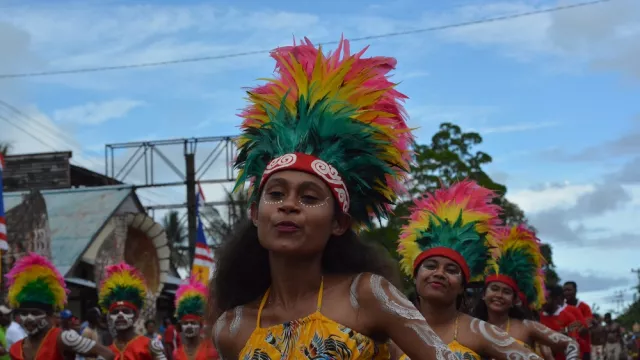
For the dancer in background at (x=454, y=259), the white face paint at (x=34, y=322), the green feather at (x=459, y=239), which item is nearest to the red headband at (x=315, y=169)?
the dancer in background at (x=454, y=259)

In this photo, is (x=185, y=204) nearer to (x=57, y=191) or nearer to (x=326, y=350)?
A: (x=57, y=191)

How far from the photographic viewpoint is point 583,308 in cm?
1420

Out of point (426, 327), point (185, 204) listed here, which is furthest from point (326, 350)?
point (185, 204)

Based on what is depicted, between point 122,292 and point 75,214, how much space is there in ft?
57.2

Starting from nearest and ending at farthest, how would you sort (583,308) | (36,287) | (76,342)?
(76,342) → (36,287) → (583,308)

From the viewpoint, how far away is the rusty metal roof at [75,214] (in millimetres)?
26250

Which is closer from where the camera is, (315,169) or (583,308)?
(315,169)

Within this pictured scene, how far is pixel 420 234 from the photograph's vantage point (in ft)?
24.0

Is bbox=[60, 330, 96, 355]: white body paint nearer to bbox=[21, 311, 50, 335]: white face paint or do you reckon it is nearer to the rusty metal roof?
bbox=[21, 311, 50, 335]: white face paint

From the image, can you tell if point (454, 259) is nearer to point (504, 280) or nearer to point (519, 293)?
point (504, 280)

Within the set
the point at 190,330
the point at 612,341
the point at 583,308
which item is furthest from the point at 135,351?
the point at 612,341

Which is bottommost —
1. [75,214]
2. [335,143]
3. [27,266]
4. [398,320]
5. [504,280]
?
[398,320]

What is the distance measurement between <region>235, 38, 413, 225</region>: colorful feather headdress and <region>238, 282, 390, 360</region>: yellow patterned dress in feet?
1.53

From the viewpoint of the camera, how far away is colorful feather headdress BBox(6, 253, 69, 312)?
10625 millimetres
